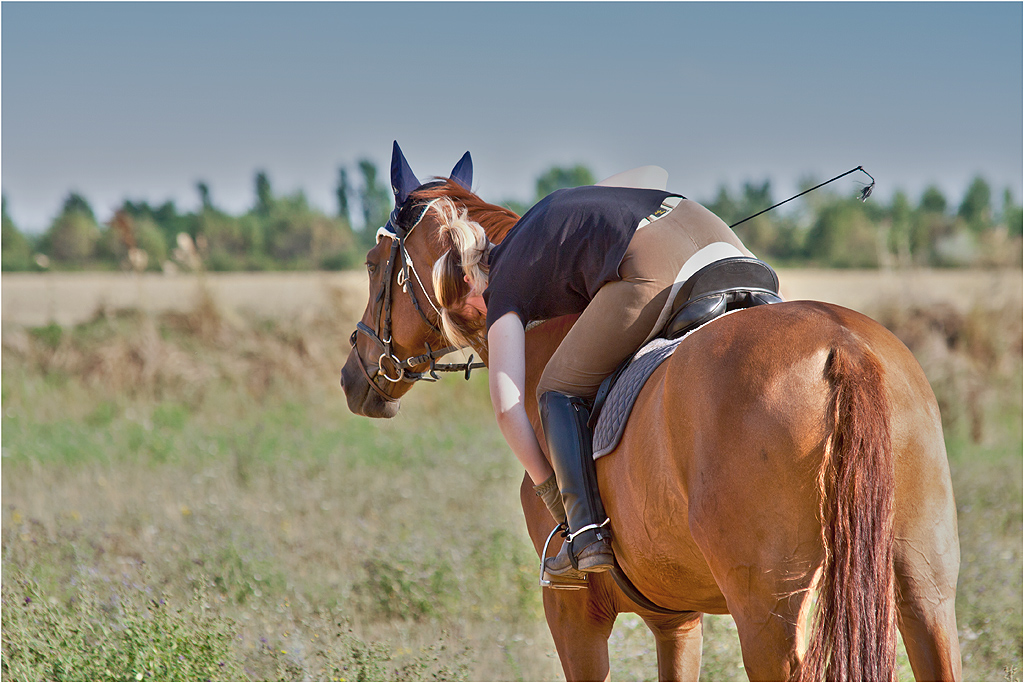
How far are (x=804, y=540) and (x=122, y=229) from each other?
1459 cm

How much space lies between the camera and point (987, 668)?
423 centimetres

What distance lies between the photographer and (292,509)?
23.6 feet

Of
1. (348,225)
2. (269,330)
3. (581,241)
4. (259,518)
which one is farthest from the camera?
(348,225)

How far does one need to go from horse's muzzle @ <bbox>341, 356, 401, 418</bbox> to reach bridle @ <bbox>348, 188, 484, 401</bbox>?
73mm

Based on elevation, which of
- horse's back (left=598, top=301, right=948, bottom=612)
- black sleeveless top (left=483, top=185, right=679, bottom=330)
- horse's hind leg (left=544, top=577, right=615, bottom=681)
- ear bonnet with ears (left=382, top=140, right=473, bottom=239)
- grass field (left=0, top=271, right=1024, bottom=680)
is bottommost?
grass field (left=0, top=271, right=1024, bottom=680)

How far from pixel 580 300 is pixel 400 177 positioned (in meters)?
1.35

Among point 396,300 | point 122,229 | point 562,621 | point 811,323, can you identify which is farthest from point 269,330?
point 811,323

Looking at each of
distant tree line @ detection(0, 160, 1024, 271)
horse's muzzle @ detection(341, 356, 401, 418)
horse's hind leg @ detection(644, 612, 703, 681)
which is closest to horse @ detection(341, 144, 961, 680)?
horse's hind leg @ detection(644, 612, 703, 681)

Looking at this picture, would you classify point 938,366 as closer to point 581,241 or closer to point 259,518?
point 259,518

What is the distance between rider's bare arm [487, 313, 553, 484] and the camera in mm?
2674

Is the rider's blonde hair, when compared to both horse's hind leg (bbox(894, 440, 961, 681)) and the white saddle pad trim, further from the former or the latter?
horse's hind leg (bbox(894, 440, 961, 681))

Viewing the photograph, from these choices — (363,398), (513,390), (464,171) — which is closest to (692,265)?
(513,390)

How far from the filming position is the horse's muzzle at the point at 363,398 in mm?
4070

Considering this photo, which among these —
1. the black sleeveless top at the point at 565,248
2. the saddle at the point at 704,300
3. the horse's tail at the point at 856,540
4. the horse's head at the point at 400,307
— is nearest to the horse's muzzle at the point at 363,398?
the horse's head at the point at 400,307
